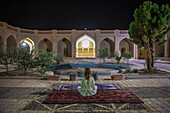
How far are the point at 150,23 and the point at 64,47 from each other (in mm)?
20997

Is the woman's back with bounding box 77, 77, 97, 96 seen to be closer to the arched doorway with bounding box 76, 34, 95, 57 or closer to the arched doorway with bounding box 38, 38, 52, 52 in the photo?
the arched doorway with bounding box 76, 34, 95, 57

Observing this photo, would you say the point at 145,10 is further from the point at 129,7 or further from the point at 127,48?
the point at 127,48

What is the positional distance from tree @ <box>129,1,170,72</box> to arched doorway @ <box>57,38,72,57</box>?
19.0 m

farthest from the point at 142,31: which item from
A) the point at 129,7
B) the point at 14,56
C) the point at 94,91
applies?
the point at 129,7

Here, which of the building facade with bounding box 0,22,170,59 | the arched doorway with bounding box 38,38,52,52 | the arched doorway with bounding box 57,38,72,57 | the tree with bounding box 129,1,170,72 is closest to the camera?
the tree with bounding box 129,1,170,72

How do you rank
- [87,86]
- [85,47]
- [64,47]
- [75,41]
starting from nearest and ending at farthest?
1. [87,86]
2. [75,41]
3. [85,47]
4. [64,47]

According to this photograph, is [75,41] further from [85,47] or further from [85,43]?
[85,47]

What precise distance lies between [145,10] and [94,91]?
629 centimetres

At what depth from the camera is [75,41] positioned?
76.2ft

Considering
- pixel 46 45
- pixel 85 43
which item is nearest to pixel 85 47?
pixel 85 43

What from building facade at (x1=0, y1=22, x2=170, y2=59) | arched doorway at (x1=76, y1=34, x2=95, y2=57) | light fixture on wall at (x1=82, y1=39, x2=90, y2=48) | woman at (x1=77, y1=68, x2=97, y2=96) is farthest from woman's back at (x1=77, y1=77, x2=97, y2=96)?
light fixture on wall at (x1=82, y1=39, x2=90, y2=48)

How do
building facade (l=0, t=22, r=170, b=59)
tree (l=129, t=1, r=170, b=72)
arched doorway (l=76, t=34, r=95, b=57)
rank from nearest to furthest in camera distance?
tree (l=129, t=1, r=170, b=72)
building facade (l=0, t=22, r=170, b=59)
arched doorway (l=76, t=34, r=95, b=57)

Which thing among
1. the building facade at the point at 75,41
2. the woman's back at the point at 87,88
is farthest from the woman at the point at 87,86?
the building facade at the point at 75,41

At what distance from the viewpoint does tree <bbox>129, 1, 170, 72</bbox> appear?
21.9ft
